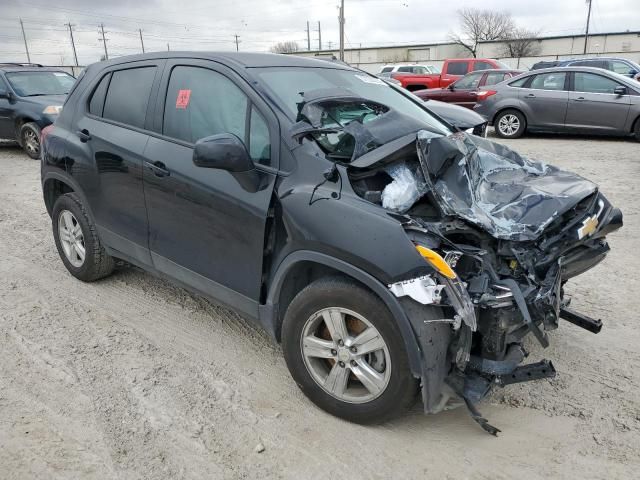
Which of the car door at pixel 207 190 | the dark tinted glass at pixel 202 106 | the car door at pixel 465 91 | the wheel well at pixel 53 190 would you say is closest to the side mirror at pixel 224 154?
the car door at pixel 207 190

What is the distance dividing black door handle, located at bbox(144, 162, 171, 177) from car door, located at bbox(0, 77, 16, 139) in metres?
8.92

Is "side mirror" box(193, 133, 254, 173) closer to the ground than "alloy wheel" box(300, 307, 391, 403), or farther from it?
farther from it

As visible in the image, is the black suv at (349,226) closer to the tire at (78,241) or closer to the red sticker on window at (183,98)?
the red sticker on window at (183,98)

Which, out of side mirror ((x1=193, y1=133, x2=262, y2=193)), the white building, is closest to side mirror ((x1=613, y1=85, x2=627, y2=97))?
side mirror ((x1=193, y1=133, x2=262, y2=193))

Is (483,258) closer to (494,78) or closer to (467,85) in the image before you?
(467,85)

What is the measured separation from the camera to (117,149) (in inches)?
146

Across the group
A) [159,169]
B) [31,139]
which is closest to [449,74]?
[31,139]

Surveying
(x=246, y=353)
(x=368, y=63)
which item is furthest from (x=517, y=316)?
(x=368, y=63)

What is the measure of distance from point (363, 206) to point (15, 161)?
33.9ft

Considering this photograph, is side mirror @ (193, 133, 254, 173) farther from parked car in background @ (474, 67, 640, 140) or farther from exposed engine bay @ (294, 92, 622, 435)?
parked car in background @ (474, 67, 640, 140)

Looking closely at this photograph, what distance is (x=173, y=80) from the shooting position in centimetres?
345

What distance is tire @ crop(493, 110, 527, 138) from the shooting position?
38.0 ft

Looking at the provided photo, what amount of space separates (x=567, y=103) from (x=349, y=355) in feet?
34.1

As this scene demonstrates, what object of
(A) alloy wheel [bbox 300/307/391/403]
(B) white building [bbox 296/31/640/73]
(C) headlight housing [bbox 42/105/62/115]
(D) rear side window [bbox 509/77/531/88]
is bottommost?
(A) alloy wheel [bbox 300/307/391/403]
